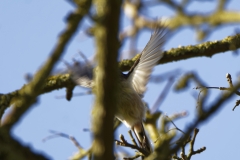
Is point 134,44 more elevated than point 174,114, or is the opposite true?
point 134,44

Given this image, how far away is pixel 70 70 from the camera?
4305mm

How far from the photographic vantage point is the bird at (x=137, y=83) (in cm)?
417

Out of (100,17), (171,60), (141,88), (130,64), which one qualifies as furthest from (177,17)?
Answer: (100,17)

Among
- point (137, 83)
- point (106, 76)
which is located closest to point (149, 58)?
point (137, 83)

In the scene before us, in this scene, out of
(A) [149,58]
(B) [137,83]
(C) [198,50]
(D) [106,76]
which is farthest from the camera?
(B) [137,83]

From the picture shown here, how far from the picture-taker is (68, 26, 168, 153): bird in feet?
13.7

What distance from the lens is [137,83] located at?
457 centimetres

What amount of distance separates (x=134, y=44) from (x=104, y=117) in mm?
2601

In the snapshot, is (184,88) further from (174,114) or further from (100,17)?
(100,17)

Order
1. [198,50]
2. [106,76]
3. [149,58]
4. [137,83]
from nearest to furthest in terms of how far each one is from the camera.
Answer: [106,76] < [198,50] < [149,58] < [137,83]

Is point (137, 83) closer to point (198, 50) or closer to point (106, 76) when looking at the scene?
point (198, 50)

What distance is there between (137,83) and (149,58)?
48cm

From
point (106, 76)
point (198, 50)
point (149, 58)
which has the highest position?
point (149, 58)

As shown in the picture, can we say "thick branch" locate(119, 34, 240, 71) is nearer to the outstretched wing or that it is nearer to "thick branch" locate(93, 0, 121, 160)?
the outstretched wing
